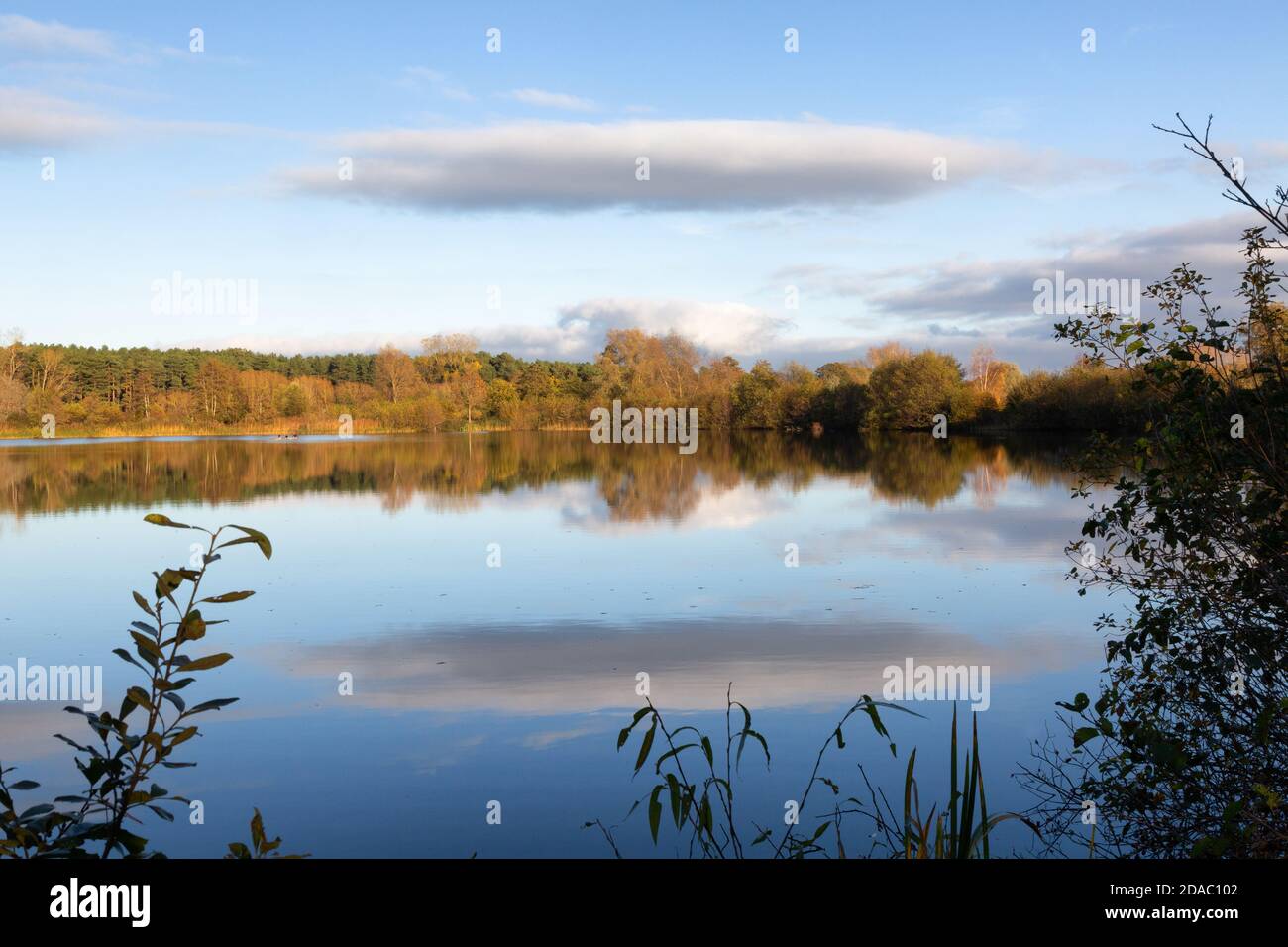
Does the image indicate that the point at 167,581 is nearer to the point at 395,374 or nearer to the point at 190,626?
the point at 190,626

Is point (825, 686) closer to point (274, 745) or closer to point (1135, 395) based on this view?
point (1135, 395)

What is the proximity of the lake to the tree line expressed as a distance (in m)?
29.0

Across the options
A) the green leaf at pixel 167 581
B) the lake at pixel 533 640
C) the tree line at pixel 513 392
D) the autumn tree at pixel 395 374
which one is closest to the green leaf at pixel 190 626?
the green leaf at pixel 167 581

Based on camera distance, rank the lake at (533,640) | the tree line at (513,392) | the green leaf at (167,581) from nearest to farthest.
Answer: the green leaf at (167,581), the lake at (533,640), the tree line at (513,392)

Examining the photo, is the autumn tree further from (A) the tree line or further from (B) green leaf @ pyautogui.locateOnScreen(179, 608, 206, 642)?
(B) green leaf @ pyautogui.locateOnScreen(179, 608, 206, 642)

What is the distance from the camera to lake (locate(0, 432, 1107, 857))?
5.26 metres

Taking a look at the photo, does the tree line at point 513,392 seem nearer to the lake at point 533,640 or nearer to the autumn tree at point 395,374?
the autumn tree at point 395,374

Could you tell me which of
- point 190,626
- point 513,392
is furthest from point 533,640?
point 513,392

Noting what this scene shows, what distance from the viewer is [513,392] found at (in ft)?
226

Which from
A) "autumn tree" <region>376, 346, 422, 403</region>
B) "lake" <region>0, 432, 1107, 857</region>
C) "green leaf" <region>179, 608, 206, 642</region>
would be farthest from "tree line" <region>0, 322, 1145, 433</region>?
"green leaf" <region>179, 608, 206, 642</region>

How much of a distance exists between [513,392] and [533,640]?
6128cm

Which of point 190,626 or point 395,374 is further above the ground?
point 395,374

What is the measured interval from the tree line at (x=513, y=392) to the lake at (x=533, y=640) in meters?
29.0

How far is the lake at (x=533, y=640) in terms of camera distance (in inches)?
207
